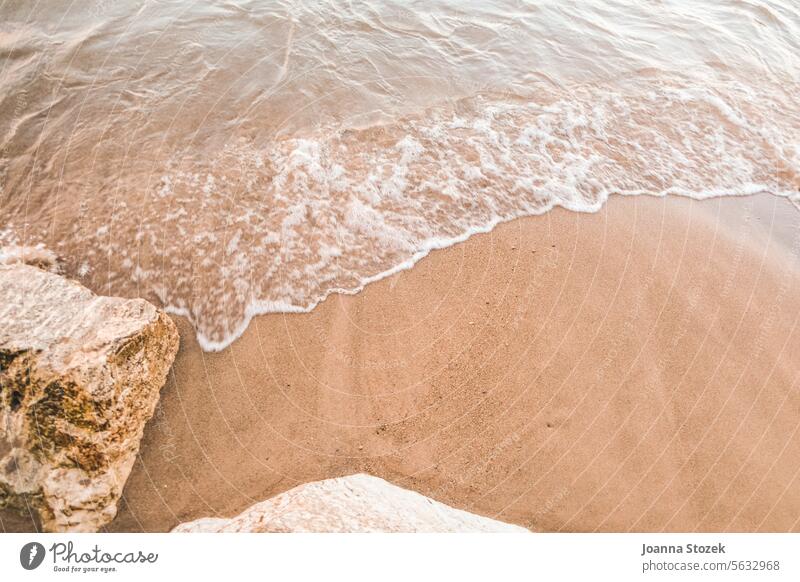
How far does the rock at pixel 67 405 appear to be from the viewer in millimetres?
2893

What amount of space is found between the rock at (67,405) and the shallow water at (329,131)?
0.89 meters

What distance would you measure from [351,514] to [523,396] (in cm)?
177

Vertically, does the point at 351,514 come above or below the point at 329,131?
below

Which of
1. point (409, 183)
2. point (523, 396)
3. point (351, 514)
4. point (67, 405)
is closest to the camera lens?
point (351, 514)

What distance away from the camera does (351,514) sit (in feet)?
9.05

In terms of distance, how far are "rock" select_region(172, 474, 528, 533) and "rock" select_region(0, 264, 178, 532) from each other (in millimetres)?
627

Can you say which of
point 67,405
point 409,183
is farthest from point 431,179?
point 67,405

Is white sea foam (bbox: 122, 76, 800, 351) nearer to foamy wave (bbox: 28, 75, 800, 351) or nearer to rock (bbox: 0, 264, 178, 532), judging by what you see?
foamy wave (bbox: 28, 75, 800, 351)
